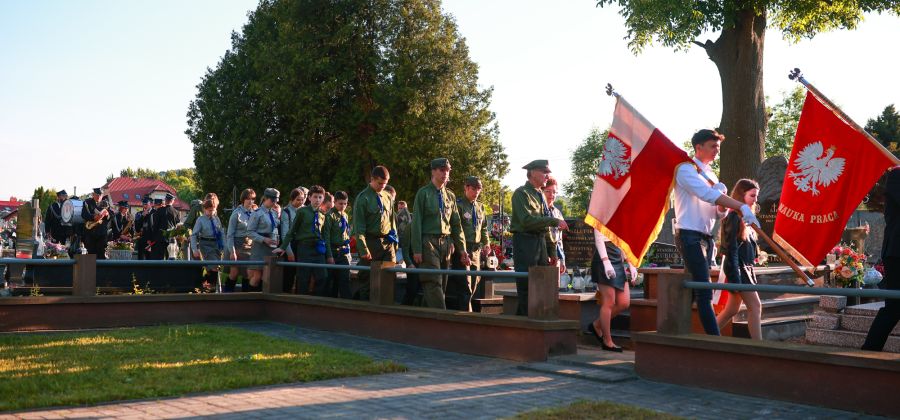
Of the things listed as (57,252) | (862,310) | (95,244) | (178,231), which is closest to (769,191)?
(862,310)

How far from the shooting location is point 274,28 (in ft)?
142

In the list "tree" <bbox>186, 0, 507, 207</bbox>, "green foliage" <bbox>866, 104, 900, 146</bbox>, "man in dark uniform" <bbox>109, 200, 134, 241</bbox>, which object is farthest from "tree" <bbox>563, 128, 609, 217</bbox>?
"man in dark uniform" <bbox>109, 200, 134, 241</bbox>

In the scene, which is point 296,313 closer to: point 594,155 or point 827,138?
point 827,138

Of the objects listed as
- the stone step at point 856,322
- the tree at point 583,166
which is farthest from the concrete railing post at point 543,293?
the tree at point 583,166

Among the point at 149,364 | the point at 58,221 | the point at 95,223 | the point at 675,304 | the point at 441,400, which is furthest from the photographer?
the point at 58,221

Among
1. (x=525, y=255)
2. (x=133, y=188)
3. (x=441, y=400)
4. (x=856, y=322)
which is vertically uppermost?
(x=133, y=188)

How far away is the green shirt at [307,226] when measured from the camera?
45.3 feet

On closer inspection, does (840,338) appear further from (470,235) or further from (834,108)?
(470,235)

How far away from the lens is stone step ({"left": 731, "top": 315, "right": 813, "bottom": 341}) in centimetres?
988

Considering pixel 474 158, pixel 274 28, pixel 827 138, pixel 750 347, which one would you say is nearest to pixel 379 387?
pixel 750 347

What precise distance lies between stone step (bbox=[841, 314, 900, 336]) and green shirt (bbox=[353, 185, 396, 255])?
19.8ft

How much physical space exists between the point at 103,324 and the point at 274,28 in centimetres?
3202

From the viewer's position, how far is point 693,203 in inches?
342

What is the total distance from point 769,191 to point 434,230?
9.86 metres
